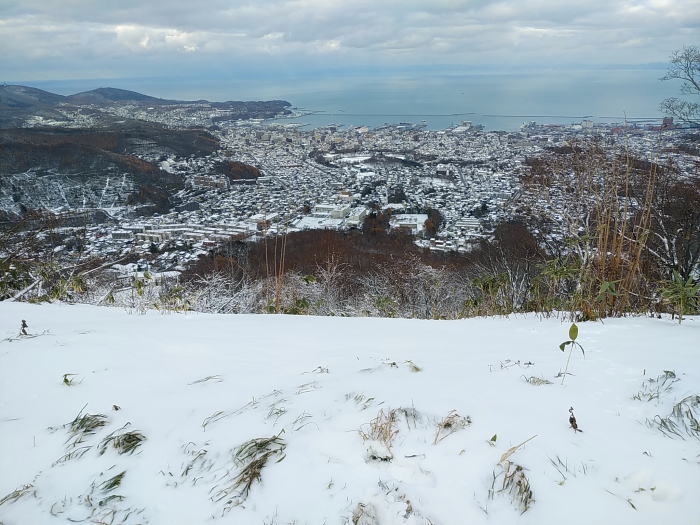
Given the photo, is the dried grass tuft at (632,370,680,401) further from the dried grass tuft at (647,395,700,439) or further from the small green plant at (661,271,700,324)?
the small green plant at (661,271,700,324)

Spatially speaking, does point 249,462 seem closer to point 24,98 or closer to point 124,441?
point 124,441

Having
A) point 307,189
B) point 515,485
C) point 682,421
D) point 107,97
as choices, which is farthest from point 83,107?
point 682,421

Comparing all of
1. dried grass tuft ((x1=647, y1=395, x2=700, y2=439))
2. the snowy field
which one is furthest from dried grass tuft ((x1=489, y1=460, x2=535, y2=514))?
dried grass tuft ((x1=647, y1=395, x2=700, y2=439))

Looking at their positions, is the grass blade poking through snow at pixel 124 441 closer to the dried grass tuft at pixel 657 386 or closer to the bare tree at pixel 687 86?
the dried grass tuft at pixel 657 386

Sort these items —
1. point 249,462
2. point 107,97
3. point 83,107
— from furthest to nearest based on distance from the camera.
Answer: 1. point 107,97
2. point 83,107
3. point 249,462

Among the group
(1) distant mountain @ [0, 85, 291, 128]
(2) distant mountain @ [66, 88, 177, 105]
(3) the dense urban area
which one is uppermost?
(2) distant mountain @ [66, 88, 177, 105]
